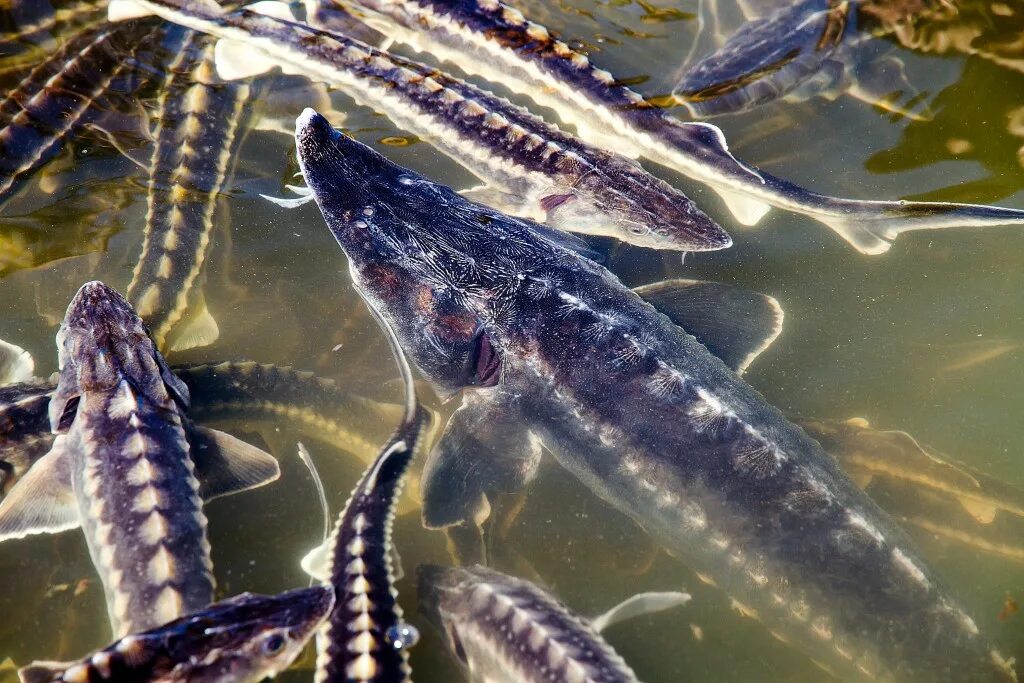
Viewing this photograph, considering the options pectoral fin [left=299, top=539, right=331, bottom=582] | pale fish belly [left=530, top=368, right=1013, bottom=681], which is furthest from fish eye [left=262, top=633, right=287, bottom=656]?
pale fish belly [left=530, top=368, right=1013, bottom=681]

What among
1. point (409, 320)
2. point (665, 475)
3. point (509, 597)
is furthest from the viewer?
point (409, 320)

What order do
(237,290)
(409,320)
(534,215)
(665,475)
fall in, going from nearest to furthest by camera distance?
(665,475) → (409,320) → (534,215) → (237,290)

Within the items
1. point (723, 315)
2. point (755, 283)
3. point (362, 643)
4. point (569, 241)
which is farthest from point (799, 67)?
point (362, 643)

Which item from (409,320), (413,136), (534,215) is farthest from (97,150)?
(534,215)

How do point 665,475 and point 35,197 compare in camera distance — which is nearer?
point 665,475

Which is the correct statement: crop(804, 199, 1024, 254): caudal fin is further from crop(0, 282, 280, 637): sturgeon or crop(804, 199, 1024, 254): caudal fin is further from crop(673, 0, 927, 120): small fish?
crop(0, 282, 280, 637): sturgeon

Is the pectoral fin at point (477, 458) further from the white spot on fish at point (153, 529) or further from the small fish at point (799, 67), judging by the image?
the small fish at point (799, 67)

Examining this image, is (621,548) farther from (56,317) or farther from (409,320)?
(56,317)
